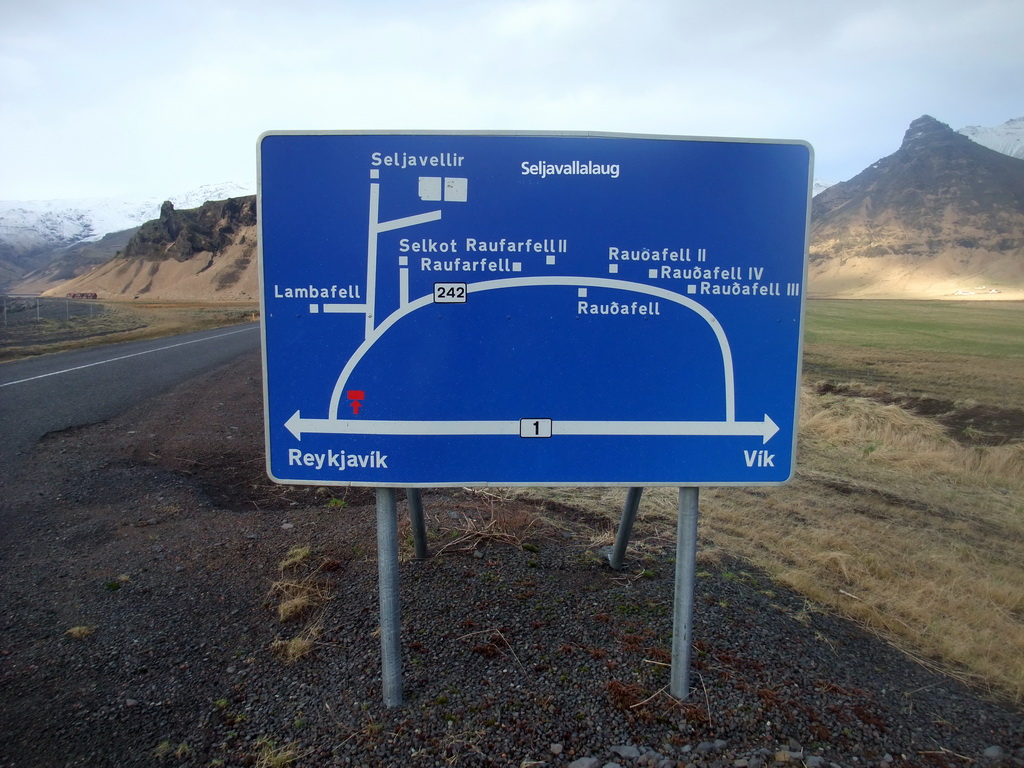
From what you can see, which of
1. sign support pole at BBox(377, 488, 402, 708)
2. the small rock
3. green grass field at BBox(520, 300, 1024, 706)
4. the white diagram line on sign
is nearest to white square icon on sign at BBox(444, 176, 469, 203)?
the white diagram line on sign

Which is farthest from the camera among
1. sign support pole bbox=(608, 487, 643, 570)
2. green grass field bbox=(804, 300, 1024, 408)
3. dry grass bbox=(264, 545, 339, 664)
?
green grass field bbox=(804, 300, 1024, 408)

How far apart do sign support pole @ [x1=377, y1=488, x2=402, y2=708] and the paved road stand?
16.7ft

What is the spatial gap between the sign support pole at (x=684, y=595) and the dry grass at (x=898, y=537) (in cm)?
143

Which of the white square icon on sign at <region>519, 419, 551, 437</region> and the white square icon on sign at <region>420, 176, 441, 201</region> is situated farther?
the white square icon on sign at <region>519, 419, 551, 437</region>

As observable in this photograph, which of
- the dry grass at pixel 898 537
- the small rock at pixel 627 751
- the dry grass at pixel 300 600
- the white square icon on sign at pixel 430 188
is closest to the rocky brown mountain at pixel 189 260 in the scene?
the dry grass at pixel 898 537

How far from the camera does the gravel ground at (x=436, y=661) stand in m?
2.17

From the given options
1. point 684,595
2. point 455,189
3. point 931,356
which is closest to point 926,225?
point 931,356

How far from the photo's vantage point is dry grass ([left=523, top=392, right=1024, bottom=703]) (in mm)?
3270

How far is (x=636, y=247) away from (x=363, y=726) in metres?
1.91

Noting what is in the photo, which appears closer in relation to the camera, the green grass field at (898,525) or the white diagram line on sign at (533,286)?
the white diagram line on sign at (533,286)

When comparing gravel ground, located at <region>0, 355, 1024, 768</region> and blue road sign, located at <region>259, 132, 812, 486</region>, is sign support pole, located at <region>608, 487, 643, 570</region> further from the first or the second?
blue road sign, located at <region>259, 132, 812, 486</region>

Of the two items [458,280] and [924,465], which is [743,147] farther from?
[924,465]

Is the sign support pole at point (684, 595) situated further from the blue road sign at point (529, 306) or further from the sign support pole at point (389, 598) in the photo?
the sign support pole at point (389, 598)

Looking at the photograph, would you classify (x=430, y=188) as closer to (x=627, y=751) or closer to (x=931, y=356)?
(x=627, y=751)
